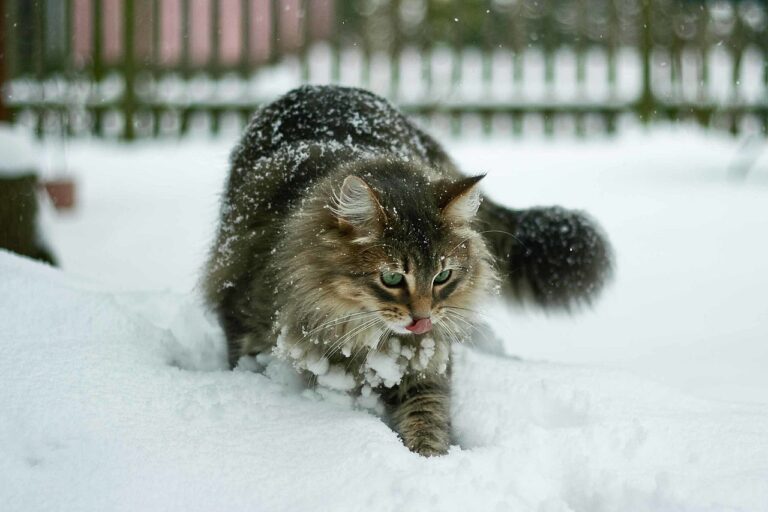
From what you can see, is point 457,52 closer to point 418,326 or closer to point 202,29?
point 202,29

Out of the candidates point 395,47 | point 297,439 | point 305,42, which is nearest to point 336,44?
point 305,42

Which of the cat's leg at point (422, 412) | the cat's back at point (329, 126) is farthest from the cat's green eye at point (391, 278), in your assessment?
the cat's back at point (329, 126)

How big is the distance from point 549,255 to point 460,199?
0.78m

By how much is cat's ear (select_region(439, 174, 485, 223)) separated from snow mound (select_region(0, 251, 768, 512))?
0.50 meters

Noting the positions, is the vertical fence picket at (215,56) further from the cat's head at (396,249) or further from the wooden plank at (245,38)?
the cat's head at (396,249)

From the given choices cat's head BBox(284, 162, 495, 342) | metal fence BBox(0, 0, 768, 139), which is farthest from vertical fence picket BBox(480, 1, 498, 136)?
cat's head BBox(284, 162, 495, 342)

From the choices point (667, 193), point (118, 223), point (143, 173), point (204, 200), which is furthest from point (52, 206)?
point (667, 193)

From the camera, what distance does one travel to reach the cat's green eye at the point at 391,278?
1946 millimetres

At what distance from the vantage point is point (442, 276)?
2.03 metres

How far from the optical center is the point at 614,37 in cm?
777

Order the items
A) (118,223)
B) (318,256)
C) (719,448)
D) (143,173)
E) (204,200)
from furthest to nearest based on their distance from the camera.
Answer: (143,173) < (204,200) < (118,223) < (318,256) < (719,448)

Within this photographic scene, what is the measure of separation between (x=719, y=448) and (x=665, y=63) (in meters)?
6.89

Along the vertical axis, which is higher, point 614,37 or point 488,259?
point 614,37

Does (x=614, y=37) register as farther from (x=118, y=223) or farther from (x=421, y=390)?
(x=421, y=390)
